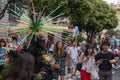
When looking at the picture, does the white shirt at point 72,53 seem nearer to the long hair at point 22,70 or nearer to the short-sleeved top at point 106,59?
the short-sleeved top at point 106,59

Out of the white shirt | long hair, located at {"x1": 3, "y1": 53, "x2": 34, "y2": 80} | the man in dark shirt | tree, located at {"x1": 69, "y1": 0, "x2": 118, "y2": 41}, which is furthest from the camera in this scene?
tree, located at {"x1": 69, "y1": 0, "x2": 118, "y2": 41}

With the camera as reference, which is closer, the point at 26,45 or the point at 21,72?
the point at 21,72

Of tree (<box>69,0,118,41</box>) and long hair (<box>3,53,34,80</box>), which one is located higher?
long hair (<box>3,53,34,80</box>)

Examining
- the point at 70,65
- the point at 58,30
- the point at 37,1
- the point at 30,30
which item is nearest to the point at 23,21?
the point at 30,30

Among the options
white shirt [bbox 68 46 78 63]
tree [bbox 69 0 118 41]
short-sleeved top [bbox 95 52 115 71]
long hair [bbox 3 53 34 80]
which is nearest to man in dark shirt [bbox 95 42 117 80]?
short-sleeved top [bbox 95 52 115 71]

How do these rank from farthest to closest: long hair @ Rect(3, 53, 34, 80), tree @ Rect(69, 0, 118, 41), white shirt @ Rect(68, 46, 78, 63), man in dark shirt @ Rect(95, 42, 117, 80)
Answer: tree @ Rect(69, 0, 118, 41) < white shirt @ Rect(68, 46, 78, 63) < man in dark shirt @ Rect(95, 42, 117, 80) < long hair @ Rect(3, 53, 34, 80)

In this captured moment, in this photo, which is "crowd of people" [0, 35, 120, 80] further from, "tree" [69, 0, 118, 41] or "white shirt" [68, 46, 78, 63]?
"tree" [69, 0, 118, 41]

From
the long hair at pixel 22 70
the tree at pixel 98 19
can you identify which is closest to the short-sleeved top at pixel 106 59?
the long hair at pixel 22 70

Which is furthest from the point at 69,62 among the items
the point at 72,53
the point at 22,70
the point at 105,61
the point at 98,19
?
the point at 98,19

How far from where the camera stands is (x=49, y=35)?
18.5 ft

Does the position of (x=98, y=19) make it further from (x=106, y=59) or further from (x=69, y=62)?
(x=106, y=59)

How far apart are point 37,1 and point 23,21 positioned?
13724 mm

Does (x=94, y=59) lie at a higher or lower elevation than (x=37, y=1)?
lower

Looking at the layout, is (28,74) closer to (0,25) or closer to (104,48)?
(0,25)
